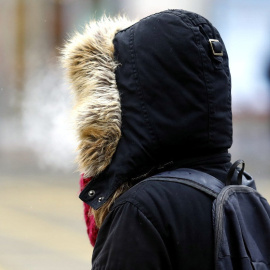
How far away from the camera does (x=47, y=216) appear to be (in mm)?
7051

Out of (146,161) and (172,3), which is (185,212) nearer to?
(146,161)

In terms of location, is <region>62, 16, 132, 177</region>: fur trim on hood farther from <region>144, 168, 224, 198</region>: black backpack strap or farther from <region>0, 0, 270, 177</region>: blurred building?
<region>0, 0, 270, 177</region>: blurred building

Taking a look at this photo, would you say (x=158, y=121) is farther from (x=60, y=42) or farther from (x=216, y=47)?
(x=60, y=42)

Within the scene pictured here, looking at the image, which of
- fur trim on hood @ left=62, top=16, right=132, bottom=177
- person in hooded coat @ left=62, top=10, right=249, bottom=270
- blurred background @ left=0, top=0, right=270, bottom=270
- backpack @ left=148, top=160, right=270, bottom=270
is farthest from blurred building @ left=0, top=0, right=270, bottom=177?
backpack @ left=148, top=160, right=270, bottom=270

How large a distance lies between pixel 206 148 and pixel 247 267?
31 cm

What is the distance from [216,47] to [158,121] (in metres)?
0.24

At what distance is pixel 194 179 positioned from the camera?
1.48m

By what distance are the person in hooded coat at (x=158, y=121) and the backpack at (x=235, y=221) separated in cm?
2

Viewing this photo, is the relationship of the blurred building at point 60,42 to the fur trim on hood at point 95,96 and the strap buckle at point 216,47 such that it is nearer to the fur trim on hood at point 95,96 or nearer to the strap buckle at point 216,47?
the fur trim on hood at point 95,96

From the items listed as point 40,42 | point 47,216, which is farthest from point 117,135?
point 40,42

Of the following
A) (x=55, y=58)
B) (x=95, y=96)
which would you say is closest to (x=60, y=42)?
(x=55, y=58)

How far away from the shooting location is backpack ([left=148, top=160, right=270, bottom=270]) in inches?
56.2

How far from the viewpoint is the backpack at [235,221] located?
1429 millimetres

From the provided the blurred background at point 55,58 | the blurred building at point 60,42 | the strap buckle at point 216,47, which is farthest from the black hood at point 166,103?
the blurred building at point 60,42
